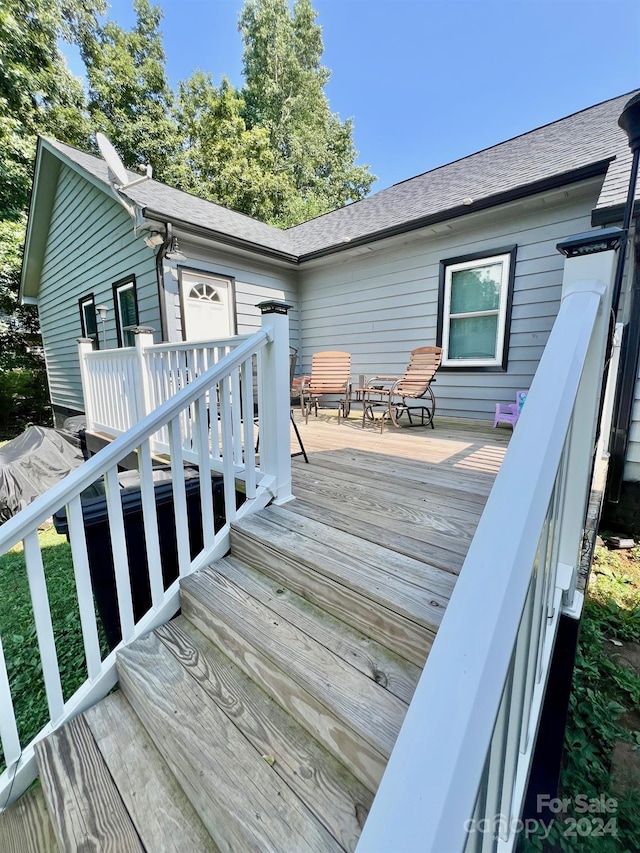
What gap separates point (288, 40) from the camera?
54.2ft

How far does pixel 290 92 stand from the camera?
17.0 m

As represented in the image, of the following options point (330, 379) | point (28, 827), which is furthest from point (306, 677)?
point (330, 379)

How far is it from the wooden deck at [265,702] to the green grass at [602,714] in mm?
891

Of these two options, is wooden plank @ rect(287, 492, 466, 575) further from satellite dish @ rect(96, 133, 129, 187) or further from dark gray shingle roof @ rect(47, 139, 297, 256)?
satellite dish @ rect(96, 133, 129, 187)

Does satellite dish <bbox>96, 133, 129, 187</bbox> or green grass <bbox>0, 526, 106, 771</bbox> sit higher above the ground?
satellite dish <bbox>96, 133, 129, 187</bbox>

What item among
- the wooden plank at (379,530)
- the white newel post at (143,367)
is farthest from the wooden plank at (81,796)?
the white newel post at (143,367)

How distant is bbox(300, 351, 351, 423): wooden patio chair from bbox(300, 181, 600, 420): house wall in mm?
865

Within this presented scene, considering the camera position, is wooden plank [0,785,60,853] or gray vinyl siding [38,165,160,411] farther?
gray vinyl siding [38,165,160,411]

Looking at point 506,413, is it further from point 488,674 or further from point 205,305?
point 488,674

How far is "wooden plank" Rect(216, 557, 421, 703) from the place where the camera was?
1.26m

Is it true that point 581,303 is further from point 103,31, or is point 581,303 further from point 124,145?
point 103,31

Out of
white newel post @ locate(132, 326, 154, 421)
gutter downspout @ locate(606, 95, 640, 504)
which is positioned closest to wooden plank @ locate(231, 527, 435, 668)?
white newel post @ locate(132, 326, 154, 421)

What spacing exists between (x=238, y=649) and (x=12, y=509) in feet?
13.9

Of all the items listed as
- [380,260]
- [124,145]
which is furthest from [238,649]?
[124,145]
